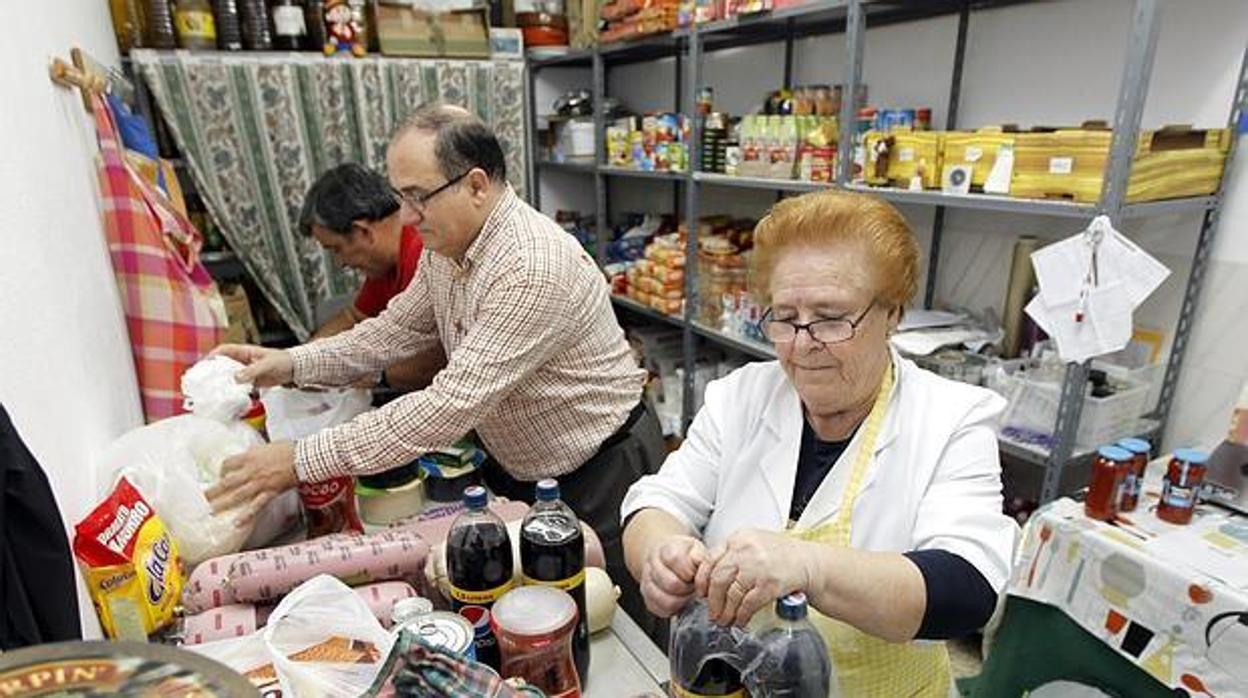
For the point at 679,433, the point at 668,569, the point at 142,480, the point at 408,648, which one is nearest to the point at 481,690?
the point at 408,648

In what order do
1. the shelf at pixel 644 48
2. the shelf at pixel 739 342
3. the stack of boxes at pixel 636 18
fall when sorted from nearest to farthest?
the shelf at pixel 739 342, the stack of boxes at pixel 636 18, the shelf at pixel 644 48

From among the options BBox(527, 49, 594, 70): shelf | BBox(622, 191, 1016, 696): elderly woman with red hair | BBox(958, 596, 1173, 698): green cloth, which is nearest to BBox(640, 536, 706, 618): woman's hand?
BBox(622, 191, 1016, 696): elderly woman with red hair

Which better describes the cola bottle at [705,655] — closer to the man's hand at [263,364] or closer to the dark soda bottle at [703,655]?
the dark soda bottle at [703,655]

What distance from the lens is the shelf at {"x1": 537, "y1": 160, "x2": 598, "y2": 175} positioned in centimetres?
369

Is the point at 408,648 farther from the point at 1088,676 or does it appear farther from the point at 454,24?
the point at 454,24

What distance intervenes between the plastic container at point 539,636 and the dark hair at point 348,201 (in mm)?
1626

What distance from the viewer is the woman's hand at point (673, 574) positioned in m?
0.88

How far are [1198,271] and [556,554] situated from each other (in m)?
1.86

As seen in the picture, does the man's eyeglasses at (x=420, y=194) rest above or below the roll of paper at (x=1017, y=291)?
above

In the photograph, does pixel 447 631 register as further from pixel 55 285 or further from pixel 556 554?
pixel 55 285

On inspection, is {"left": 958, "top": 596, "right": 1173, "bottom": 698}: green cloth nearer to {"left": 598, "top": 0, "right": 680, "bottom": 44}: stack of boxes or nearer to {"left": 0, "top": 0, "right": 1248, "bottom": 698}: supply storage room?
{"left": 0, "top": 0, "right": 1248, "bottom": 698}: supply storage room

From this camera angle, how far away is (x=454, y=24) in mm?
3479

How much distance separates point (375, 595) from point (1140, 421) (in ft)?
6.48

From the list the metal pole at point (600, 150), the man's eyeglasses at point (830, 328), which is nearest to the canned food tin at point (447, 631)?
the man's eyeglasses at point (830, 328)
